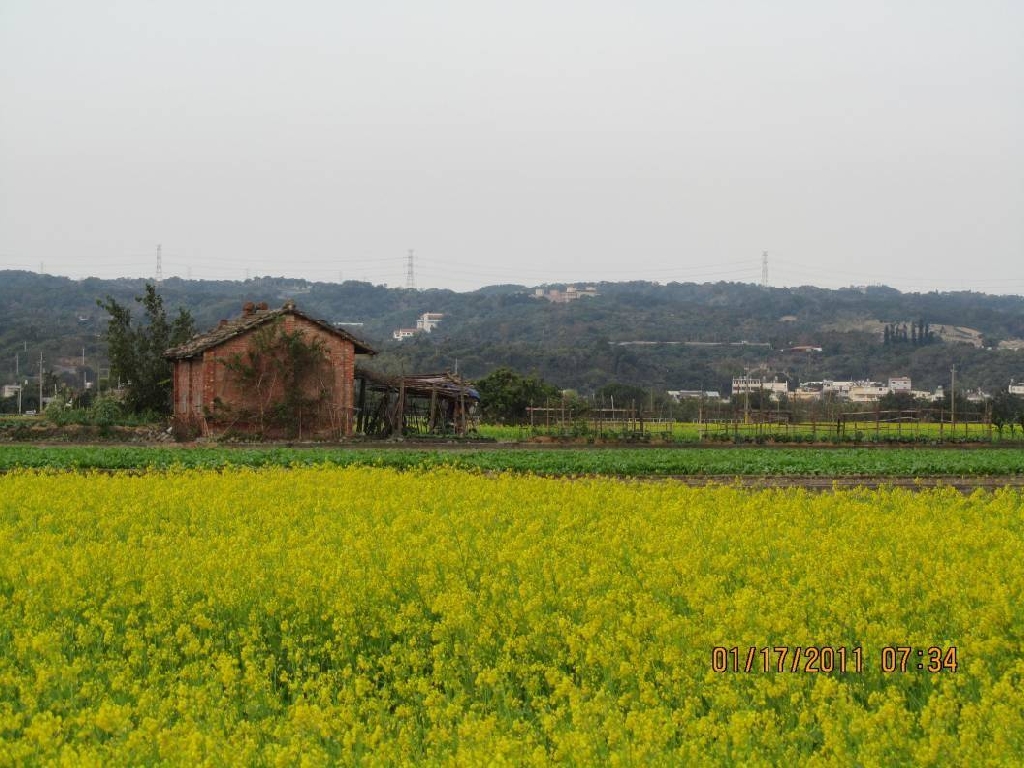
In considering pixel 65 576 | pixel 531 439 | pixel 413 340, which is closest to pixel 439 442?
pixel 531 439

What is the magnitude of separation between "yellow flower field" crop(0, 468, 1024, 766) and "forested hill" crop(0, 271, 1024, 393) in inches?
3297

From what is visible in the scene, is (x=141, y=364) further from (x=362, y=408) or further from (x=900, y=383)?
(x=900, y=383)

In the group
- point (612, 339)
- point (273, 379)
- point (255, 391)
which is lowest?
point (255, 391)

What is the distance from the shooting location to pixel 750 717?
6.34 metres

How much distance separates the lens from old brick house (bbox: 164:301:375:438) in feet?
136

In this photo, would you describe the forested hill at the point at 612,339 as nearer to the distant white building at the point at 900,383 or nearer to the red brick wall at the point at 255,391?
the distant white building at the point at 900,383

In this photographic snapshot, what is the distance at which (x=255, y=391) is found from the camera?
42.0 metres

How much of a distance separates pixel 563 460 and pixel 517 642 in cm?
2373

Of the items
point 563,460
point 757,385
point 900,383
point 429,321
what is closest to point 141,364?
Result: point 563,460

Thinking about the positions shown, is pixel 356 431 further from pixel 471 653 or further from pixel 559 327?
pixel 559 327

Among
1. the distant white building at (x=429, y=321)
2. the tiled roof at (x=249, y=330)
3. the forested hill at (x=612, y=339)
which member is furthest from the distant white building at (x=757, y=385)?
→ the tiled roof at (x=249, y=330)

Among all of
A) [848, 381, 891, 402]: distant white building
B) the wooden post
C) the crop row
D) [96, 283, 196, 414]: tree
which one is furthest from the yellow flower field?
[848, 381, 891, 402]: distant white building

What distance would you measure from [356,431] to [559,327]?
360 ft
